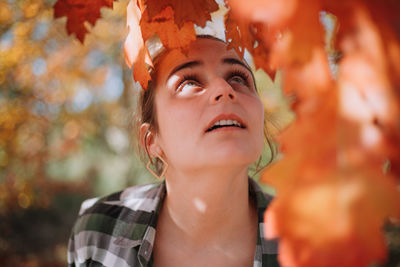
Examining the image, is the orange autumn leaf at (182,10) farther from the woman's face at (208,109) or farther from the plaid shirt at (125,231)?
the plaid shirt at (125,231)

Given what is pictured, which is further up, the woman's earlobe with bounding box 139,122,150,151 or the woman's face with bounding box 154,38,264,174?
the woman's face with bounding box 154,38,264,174

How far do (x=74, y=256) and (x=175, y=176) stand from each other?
0.76 m

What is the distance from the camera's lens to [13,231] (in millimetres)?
5684

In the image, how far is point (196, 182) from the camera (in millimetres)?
1553

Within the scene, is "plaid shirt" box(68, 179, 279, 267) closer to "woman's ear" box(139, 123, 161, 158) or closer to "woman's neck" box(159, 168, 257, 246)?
"woman's neck" box(159, 168, 257, 246)

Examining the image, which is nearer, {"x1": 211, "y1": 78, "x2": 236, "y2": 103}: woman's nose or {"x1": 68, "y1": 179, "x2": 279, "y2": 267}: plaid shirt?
{"x1": 211, "y1": 78, "x2": 236, "y2": 103}: woman's nose

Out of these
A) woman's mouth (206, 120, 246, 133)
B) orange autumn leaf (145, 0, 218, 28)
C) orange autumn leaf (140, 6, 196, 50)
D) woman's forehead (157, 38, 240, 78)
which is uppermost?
orange autumn leaf (145, 0, 218, 28)

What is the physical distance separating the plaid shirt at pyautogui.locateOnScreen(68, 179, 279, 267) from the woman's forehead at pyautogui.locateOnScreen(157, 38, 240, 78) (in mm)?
698

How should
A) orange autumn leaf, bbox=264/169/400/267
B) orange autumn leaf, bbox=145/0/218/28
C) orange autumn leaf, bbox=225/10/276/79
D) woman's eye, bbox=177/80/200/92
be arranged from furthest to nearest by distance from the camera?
1. woman's eye, bbox=177/80/200/92
2. orange autumn leaf, bbox=225/10/276/79
3. orange autumn leaf, bbox=145/0/218/28
4. orange autumn leaf, bbox=264/169/400/267

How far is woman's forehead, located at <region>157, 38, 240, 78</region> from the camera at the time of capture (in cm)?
150

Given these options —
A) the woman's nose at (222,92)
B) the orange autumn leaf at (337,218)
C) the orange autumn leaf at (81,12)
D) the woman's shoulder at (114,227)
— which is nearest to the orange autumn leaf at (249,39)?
the woman's nose at (222,92)


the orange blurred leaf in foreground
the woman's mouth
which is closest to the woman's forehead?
the woman's mouth

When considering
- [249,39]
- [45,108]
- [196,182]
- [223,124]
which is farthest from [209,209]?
[45,108]

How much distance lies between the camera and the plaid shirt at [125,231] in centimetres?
163
